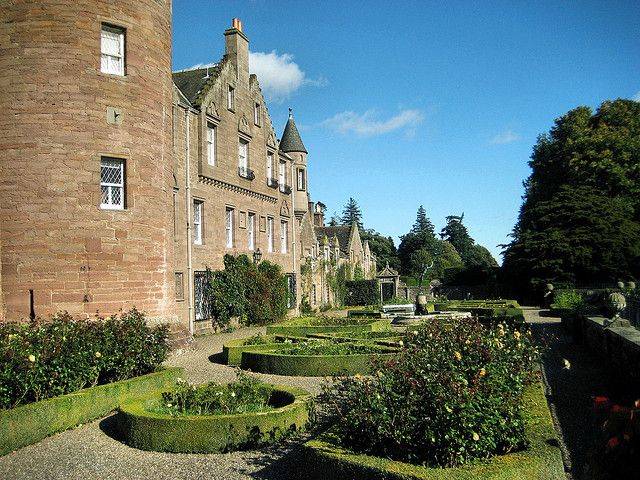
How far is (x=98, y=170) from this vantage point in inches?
584

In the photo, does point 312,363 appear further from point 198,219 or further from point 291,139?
point 291,139

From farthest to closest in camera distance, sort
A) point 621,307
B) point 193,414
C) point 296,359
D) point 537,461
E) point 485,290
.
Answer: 1. point 485,290
2. point 621,307
3. point 296,359
4. point 193,414
5. point 537,461

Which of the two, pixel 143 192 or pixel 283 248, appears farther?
pixel 283 248

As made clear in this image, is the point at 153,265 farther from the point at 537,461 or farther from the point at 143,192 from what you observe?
the point at 537,461

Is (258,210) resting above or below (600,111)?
below

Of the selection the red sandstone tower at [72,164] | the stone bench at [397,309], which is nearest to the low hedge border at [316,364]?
the red sandstone tower at [72,164]

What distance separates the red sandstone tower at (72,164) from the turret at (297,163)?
18773mm

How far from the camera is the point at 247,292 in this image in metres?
26.4

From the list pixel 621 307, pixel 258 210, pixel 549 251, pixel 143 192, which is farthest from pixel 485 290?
pixel 143 192

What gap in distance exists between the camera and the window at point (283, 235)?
106 feet

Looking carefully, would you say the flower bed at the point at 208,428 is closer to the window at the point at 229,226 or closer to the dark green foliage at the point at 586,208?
the window at the point at 229,226

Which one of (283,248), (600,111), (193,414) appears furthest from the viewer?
(600,111)

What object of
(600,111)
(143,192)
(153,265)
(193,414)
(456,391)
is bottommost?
(193,414)

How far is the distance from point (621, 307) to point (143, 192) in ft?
42.2
